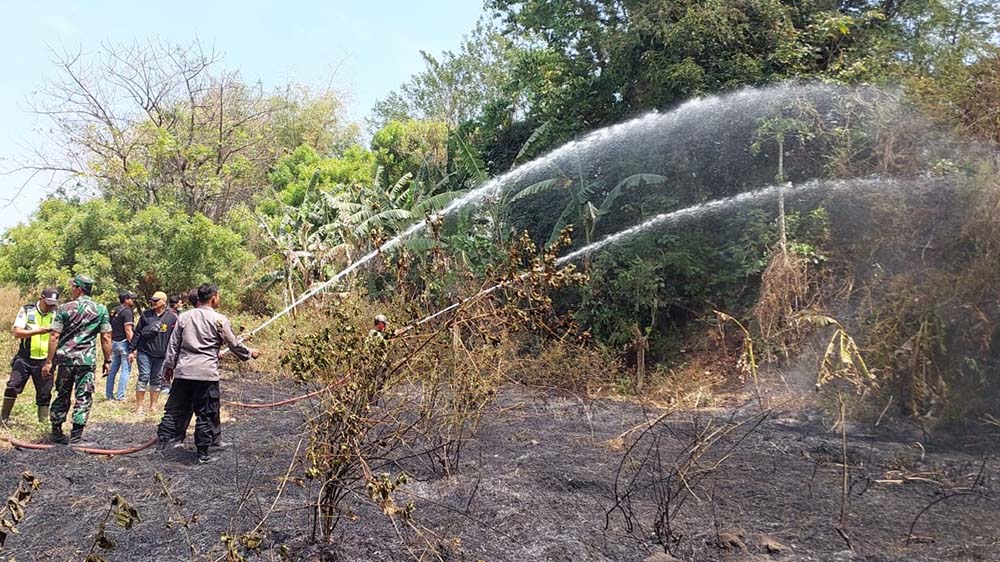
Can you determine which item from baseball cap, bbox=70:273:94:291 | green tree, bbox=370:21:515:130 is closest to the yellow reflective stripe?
baseball cap, bbox=70:273:94:291

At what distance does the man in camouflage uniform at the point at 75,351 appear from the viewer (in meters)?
7.00

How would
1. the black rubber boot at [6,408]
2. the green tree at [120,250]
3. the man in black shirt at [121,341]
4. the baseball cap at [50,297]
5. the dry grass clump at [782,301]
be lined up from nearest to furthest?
the baseball cap at [50,297]
the black rubber boot at [6,408]
the man in black shirt at [121,341]
the dry grass clump at [782,301]
the green tree at [120,250]

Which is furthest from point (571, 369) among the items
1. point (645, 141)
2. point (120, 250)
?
point (120, 250)

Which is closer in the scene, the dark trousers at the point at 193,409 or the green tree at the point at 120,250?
the dark trousers at the point at 193,409

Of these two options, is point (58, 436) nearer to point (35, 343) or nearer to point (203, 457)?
point (35, 343)

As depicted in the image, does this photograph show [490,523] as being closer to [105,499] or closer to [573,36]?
[105,499]

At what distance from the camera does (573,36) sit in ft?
53.1

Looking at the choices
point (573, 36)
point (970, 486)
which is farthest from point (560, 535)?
point (573, 36)

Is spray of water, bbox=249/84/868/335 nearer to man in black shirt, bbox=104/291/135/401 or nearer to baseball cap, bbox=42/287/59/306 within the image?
man in black shirt, bbox=104/291/135/401

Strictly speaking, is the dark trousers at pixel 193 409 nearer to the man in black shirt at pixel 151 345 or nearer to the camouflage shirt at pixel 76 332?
the camouflage shirt at pixel 76 332

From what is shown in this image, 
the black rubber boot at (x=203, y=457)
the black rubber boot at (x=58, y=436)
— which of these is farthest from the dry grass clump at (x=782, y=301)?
the black rubber boot at (x=58, y=436)

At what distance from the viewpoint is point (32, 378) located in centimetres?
751

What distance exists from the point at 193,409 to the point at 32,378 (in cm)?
187

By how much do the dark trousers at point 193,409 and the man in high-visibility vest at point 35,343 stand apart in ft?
4.95
